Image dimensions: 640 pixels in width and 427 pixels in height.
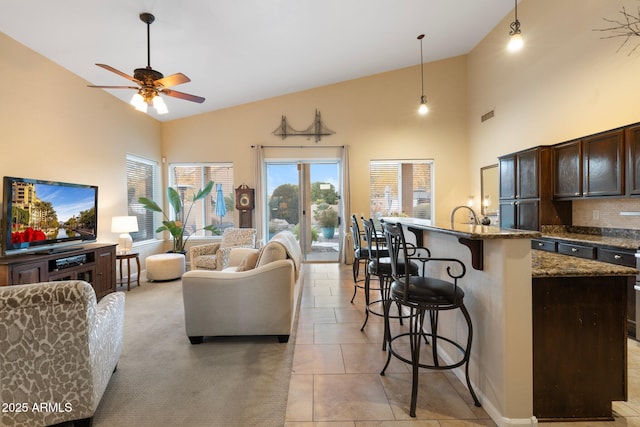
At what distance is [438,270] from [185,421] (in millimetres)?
2170

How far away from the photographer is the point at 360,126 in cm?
633

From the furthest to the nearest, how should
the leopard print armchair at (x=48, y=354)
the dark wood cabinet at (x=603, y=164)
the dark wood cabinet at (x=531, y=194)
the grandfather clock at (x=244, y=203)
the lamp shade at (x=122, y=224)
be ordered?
the grandfather clock at (x=244, y=203) < the lamp shade at (x=122, y=224) < the dark wood cabinet at (x=531, y=194) < the dark wood cabinet at (x=603, y=164) < the leopard print armchair at (x=48, y=354)

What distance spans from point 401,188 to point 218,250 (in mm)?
4093

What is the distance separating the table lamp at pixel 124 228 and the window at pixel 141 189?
936 mm

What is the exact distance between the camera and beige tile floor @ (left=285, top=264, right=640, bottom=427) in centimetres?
175

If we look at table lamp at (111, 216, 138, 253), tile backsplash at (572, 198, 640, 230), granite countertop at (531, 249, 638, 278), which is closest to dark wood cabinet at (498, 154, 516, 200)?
tile backsplash at (572, 198, 640, 230)

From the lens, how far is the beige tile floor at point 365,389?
1.75m

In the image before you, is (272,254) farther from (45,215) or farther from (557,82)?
(557,82)

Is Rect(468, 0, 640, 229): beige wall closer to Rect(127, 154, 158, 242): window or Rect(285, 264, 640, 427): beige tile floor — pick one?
Rect(285, 264, 640, 427): beige tile floor

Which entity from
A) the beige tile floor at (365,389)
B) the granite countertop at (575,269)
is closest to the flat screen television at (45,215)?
the beige tile floor at (365,389)

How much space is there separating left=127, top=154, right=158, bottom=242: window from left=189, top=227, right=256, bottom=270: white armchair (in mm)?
1530

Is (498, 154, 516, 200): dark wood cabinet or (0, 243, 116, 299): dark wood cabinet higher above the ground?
(498, 154, 516, 200): dark wood cabinet

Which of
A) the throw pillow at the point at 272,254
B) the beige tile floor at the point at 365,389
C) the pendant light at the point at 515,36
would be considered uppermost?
the pendant light at the point at 515,36

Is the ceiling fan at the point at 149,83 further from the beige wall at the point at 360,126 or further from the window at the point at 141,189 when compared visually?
the beige wall at the point at 360,126
